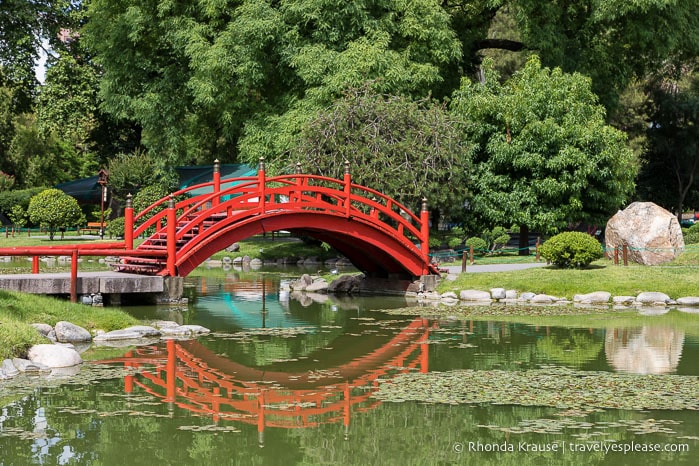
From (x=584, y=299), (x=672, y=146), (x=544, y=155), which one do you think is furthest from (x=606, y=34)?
(x=584, y=299)

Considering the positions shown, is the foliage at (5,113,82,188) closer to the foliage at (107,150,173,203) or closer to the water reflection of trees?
the foliage at (107,150,173,203)

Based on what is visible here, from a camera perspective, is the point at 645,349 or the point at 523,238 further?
the point at 523,238

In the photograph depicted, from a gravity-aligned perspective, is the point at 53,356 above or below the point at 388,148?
below

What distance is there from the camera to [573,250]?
76.7 feet

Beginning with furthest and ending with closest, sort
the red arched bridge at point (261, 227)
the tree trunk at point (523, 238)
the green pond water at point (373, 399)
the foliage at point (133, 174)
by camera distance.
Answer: the foliage at point (133, 174), the tree trunk at point (523, 238), the red arched bridge at point (261, 227), the green pond water at point (373, 399)

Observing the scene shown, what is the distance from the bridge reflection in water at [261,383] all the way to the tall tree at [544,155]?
14331 mm

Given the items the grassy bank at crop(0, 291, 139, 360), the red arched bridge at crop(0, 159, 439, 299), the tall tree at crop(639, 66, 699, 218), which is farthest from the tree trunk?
the grassy bank at crop(0, 291, 139, 360)

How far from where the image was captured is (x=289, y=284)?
84.7 feet

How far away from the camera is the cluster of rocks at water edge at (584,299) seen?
69.2ft

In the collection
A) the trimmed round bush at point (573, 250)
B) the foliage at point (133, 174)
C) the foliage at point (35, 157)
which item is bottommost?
the trimmed round bush at point (573, 250)

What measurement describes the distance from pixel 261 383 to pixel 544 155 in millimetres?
18490

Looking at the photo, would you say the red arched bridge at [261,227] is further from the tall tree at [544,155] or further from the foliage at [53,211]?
the foliage at [53,211]

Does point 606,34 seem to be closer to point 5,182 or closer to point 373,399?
point 373,399

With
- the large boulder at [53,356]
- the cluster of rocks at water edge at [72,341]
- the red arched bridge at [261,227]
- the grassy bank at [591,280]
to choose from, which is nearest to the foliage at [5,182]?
the red arched bridge at [261,227]
